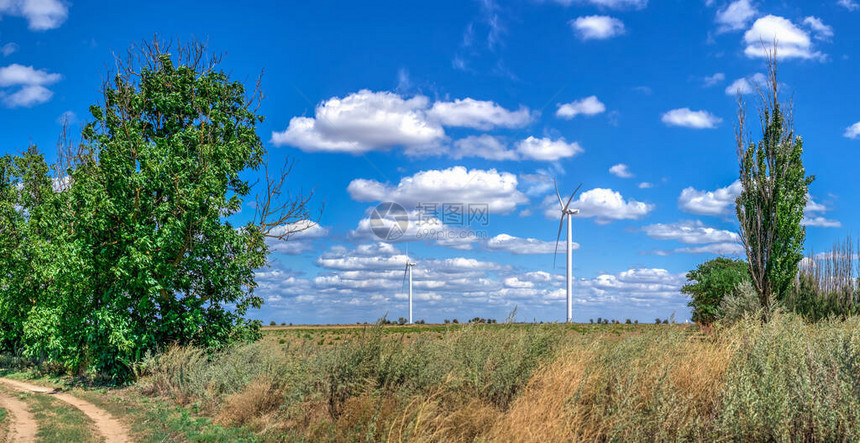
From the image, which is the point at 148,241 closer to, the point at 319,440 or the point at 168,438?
the point at 168,438

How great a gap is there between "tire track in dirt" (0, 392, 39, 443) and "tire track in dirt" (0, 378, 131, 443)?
1238 mm

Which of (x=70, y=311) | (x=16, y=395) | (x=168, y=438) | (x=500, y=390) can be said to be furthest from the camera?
(x=70, y=311)

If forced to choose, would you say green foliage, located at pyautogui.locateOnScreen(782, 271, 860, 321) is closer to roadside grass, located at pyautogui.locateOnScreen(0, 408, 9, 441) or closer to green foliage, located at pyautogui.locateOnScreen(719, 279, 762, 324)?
green foliage, located at pyautogui.locateOnScreen(719, 279, 762, 324)

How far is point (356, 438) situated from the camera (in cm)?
994

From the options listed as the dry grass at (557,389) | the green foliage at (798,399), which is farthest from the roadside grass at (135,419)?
the green foliage at (798,399)

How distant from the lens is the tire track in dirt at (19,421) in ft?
42.6

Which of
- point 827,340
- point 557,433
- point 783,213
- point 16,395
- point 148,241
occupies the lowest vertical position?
point 16,395

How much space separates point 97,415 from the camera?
15.6 metres

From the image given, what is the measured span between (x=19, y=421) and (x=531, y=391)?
13.5 m

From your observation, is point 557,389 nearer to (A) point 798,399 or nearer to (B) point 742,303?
(A) point 798,399

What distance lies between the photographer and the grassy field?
27.5 ft

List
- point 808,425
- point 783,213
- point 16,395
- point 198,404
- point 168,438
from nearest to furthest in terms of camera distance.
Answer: point 808,425, point 168,438, point 198,404, point 16,395, point 783,213

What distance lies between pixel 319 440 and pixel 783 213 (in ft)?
81.9

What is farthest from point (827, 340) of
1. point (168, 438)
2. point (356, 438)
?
point (168, 438)
